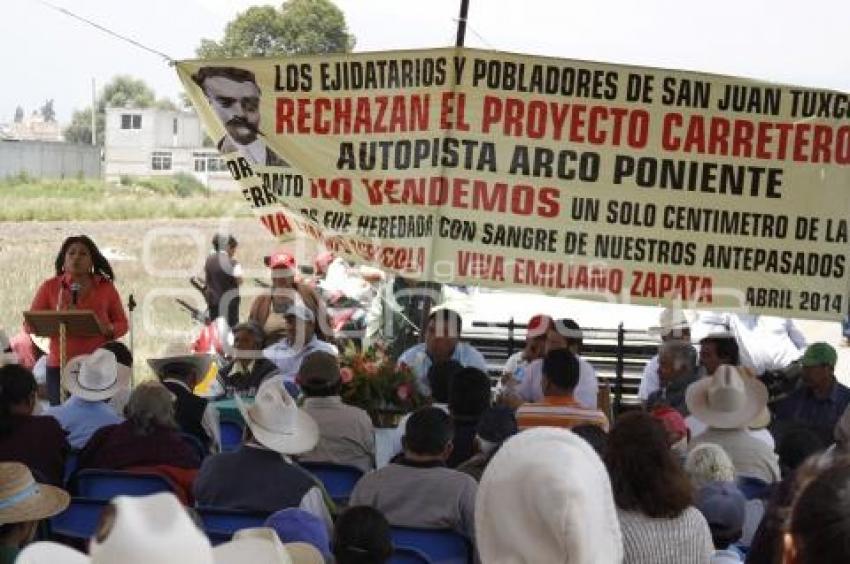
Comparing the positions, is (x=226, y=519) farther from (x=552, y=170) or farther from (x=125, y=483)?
(x=552, y=170)

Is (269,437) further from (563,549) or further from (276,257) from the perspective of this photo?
(276,257)

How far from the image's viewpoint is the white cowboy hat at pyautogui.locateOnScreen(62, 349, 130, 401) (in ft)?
22.4

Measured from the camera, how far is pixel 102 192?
41.2 meters

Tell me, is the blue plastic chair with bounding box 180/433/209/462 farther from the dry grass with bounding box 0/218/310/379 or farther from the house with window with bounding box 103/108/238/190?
the house with window with bounding box 103/108/238/190

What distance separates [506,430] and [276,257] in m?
Result: 6.04

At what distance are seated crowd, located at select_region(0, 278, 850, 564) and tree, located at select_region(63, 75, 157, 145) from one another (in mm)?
74969

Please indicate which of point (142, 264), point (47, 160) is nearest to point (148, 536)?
point (142, 264)

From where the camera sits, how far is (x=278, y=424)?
5500mm

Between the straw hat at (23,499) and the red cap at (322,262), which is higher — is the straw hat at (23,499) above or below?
above

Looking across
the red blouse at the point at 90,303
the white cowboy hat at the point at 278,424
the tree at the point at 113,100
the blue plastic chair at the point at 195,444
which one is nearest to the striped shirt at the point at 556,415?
the white cowboy hat at the point at 278,424

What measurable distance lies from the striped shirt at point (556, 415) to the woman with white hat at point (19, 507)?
2701 millimetres

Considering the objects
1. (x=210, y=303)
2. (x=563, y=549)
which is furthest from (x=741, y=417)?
(x=210, y=303)

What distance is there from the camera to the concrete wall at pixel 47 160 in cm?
5031

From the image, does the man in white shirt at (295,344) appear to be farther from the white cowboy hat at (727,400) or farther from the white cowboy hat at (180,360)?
the white cowboy hat at (727,400)
